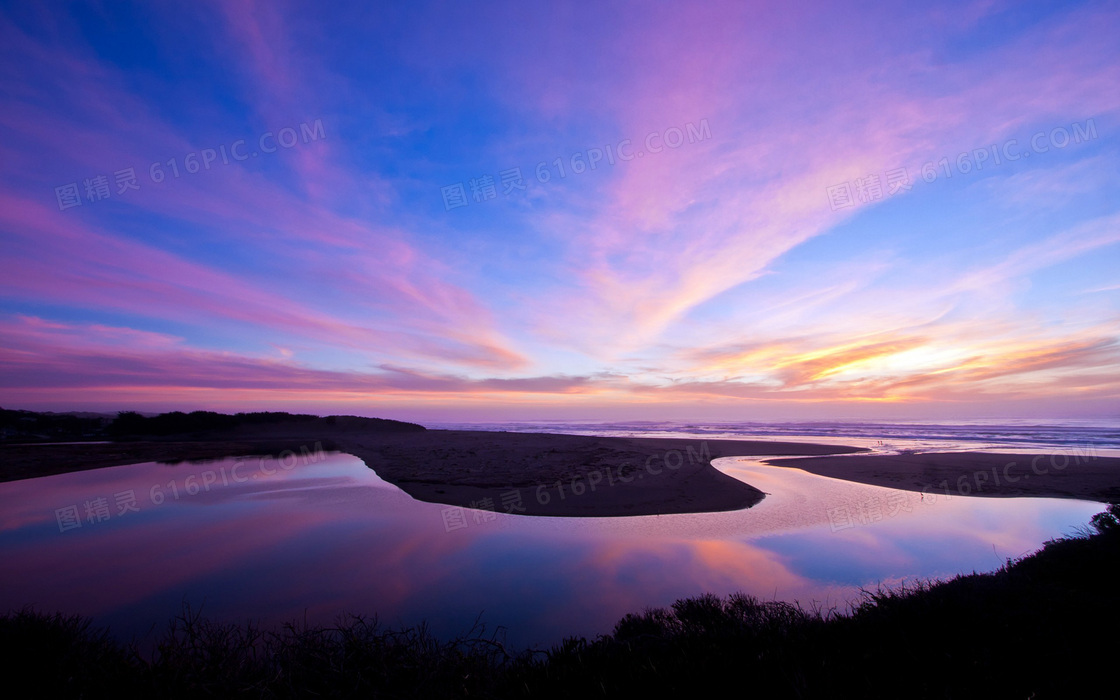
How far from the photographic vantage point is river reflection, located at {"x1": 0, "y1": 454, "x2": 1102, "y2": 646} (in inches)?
266

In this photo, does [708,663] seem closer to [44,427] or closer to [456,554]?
[456,554]

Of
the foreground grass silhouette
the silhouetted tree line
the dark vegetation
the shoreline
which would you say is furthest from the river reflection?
the dark vegetation

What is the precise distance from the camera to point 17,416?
37250 mm

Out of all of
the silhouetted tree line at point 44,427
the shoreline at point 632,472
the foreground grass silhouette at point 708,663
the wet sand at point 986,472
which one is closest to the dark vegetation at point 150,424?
the silhouetted tree line at point 44,427

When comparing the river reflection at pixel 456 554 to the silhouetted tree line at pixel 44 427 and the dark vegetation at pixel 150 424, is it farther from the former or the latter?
the dark vegetation at pixel 150 424

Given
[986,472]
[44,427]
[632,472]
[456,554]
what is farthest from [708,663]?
[44,427]

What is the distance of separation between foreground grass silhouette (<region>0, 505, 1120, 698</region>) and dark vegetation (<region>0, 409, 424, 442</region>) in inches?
1683

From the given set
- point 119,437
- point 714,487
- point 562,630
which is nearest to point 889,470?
point 714,487

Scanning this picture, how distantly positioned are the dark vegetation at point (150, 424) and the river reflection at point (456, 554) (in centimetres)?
3298

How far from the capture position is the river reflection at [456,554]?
6.76 m

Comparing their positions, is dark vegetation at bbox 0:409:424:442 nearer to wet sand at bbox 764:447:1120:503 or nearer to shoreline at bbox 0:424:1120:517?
shoreline at bbox 0:424:1120:517

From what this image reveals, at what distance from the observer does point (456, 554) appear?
912 centimetres

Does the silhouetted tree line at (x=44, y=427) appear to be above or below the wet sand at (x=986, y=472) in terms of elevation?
above

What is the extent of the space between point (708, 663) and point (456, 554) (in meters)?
6.68
